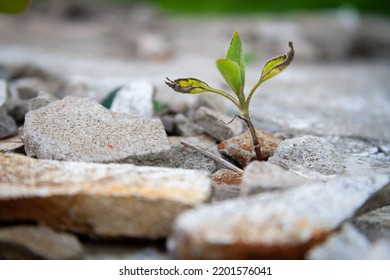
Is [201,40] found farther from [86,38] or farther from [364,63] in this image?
[364,63]

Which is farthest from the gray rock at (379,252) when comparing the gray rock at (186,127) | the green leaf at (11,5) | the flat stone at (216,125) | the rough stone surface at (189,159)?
the green leaf at (11,5)

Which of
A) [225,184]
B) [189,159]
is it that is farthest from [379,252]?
[189,159]

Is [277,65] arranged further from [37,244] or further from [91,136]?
[37,244]

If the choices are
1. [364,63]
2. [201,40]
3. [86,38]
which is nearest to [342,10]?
[364,63]

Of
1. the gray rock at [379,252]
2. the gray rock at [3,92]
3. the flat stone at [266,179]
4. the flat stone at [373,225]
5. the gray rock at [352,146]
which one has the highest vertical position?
the flat stone at [266,179]

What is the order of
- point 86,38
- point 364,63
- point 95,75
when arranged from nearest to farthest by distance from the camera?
point 95,75 → point 364,63 → point 86,38

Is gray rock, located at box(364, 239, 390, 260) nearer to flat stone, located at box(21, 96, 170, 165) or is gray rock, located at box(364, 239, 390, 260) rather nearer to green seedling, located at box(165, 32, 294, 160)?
green seedling, located at box(165, 32, 294, 160)

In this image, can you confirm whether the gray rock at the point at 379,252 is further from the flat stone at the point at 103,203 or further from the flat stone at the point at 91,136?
the flat stone at the point at 91,136
